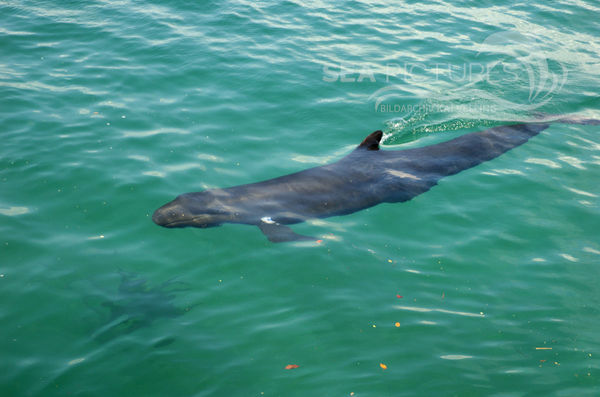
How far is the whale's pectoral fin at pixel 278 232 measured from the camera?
328 inches

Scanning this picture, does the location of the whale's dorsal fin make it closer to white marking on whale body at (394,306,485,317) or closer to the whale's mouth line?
the whale's mouth line

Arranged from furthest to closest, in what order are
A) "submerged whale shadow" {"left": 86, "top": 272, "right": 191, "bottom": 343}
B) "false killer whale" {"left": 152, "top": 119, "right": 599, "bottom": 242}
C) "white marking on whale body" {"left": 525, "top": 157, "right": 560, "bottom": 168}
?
"white marking on whale body" {"left": 525, "top": 157, "right": 560, "bottom": 168}, "false killer whale" {"left": 152, "top": 119, "right": 599, "bottom": 242}, "submerged whale shadow" {"left": 86, "top": 272, "right": 191, "bottom": 343}

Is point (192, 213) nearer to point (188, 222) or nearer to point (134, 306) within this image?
point (188, 222)

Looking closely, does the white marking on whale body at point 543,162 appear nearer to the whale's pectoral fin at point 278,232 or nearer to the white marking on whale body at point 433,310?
the white marking on whale body at point 433,310

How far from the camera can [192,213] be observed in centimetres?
888

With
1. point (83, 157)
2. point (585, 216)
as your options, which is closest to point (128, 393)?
point (83, 157)

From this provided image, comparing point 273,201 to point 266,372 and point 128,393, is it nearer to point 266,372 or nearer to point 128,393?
point 266,372

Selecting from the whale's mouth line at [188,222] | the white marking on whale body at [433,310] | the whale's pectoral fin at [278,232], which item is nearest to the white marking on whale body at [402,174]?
the whale's pectoral fin at [278,232]

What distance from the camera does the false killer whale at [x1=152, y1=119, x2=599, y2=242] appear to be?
29.2 feet

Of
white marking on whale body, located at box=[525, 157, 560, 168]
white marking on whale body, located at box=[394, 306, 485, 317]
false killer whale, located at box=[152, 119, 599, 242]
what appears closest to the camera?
white marking on whale body, located at box=[394, 306, 485, 317]

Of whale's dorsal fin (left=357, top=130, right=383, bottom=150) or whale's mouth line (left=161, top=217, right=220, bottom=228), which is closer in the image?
whale's mouth line (left=161, top=217, right=220, bottom=228)

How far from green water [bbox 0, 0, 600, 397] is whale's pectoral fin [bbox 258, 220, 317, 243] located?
0.77ft

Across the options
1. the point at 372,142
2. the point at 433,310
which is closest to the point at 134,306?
the point at 433,310

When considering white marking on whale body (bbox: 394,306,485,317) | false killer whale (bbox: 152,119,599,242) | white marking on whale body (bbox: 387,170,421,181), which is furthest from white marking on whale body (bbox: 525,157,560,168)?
white marking on whale body (bbox: 394,306,485,317)
